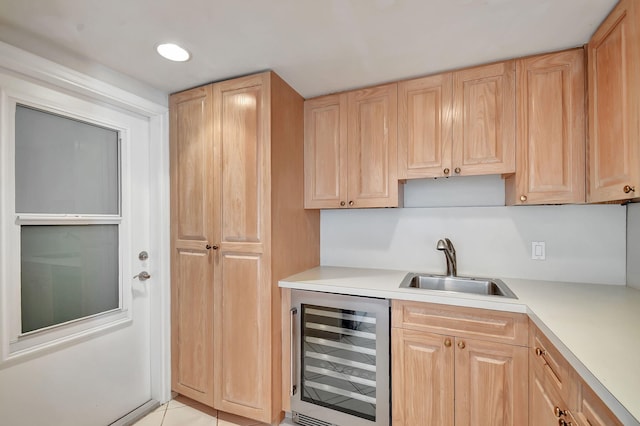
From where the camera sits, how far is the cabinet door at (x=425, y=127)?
6.04ft

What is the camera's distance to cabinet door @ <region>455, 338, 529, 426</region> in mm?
1391

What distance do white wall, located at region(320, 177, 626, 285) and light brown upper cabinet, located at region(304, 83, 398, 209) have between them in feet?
0.93

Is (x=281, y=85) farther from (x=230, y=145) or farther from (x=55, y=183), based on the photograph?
(x=55, y=183)

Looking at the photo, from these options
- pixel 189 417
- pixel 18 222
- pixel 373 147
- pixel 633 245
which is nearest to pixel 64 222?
pixel 18 222

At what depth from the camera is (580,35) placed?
4.86 ft

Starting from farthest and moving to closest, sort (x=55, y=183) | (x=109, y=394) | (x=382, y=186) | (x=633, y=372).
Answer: (x=382, y=186)
(x=109, y=394)
(x=55, y=183)
(x=633, y=372)

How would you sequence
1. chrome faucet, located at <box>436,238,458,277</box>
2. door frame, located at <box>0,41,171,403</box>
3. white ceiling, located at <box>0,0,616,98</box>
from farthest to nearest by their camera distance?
door frame, located at <box>0,41,171,403</box>
chrome faucet, located at <box>436,238,458,277</box>
white ceiling, located at <box>0,0,616,98</box>

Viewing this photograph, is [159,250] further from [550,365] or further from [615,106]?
[615,106]

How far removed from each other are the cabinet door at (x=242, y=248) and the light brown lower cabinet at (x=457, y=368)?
0.81 metres

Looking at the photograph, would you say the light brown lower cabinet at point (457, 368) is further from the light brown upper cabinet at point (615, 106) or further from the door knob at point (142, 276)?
the door knob at point (142, 276)

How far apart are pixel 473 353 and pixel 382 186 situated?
Result: 1100 mm

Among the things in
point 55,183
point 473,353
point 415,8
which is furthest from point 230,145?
point 473,353

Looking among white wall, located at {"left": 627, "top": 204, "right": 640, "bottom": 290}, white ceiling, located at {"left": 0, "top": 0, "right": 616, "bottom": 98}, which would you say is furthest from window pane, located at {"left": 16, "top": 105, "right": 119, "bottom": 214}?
white wall, located at {"left": 627, "top": 204, "right": 640, "bottom": 290}

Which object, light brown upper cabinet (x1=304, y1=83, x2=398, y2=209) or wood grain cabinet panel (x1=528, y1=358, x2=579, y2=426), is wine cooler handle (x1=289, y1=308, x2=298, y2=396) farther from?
wood grain cabinet panel (x1=528, y1=358, x2=579, y2=426)
